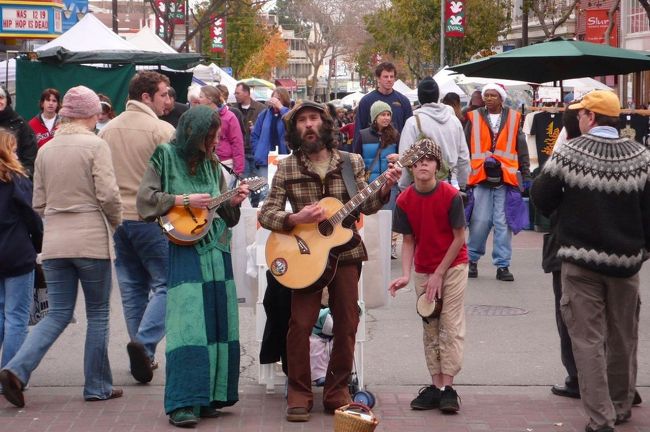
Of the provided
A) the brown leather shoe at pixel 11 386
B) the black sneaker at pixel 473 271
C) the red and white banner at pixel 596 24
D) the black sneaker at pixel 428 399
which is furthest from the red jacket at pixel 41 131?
the red and white banner at pixel 596 24

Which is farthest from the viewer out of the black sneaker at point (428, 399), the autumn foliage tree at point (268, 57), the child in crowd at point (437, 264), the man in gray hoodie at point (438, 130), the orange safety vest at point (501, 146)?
the autumn foliage tree at point (268, 57)

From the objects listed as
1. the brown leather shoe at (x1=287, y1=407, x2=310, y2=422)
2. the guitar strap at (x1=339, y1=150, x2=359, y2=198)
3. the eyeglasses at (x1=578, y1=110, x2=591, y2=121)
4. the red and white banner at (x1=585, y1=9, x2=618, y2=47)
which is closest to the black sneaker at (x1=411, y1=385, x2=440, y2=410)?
the brown leather shoe at (x1=287, y1=407, x2=310, y2=422)

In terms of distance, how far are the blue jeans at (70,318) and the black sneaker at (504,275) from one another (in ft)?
18.6

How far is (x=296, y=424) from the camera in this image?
6629 mm

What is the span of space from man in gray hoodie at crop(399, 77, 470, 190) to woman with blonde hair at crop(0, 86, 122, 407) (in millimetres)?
4482

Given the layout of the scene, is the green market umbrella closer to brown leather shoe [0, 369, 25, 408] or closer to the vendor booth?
brown leather shoe [0, 369, 25, 408]

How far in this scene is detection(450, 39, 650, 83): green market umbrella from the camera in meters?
9.63

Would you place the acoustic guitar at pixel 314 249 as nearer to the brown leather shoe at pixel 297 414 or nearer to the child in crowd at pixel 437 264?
the child in crowd at pixel 437 264

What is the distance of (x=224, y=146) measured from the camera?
1384 cm

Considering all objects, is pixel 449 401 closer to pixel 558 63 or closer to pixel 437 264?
pixel 437 264

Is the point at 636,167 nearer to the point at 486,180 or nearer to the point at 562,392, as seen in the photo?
the point at 562,392

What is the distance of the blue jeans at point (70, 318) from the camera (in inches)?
277

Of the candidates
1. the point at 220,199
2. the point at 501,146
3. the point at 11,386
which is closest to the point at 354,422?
the point at 220,199

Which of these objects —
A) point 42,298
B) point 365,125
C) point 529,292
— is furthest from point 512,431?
point 365,125
